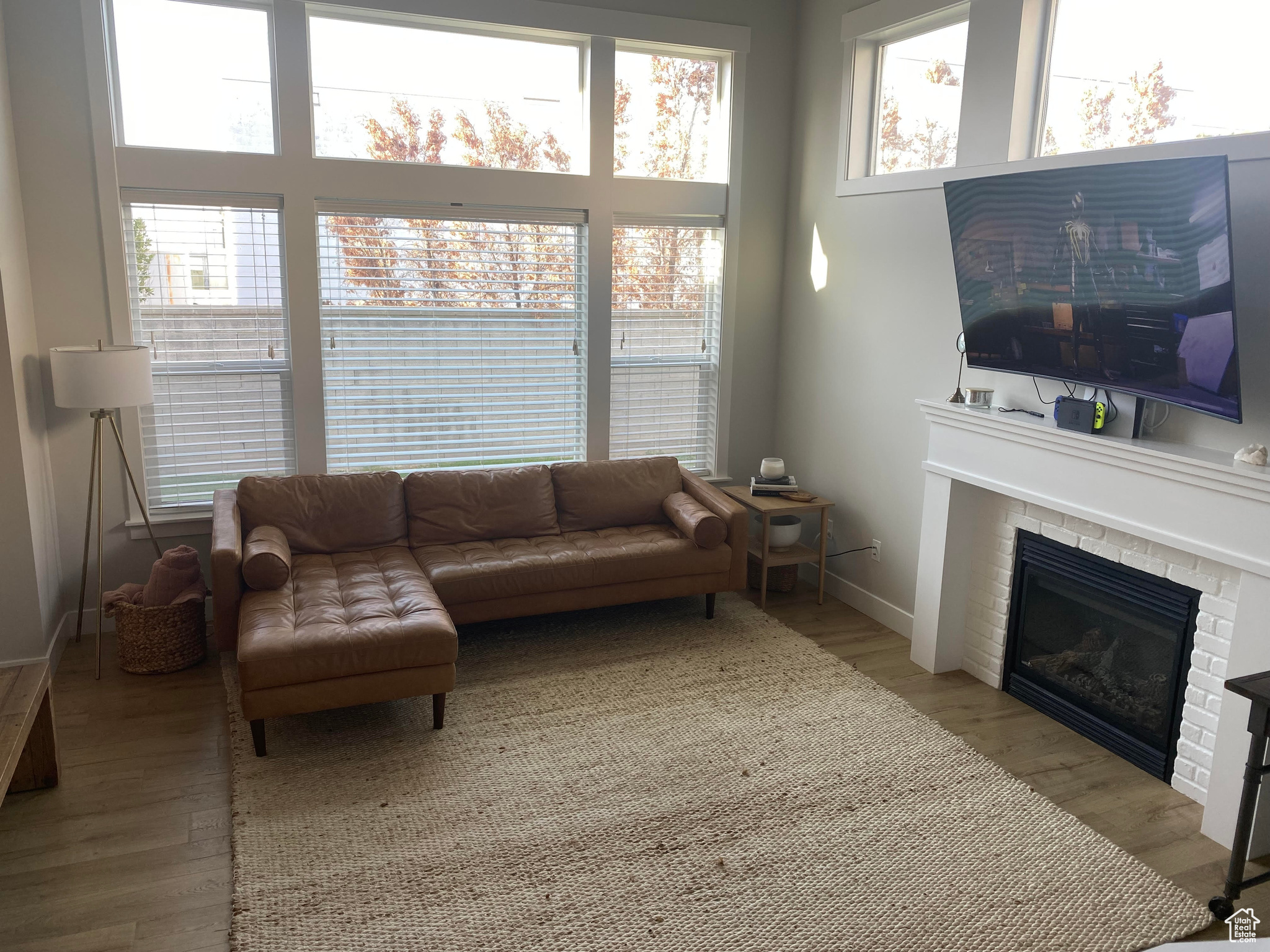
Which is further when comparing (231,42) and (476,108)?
(476,108)

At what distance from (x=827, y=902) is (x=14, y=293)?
3.75m

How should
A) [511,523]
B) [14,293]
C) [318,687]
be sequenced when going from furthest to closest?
[511,523]
[14,293]
[318,687]

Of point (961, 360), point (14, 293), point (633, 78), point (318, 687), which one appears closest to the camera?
point (318, 687)

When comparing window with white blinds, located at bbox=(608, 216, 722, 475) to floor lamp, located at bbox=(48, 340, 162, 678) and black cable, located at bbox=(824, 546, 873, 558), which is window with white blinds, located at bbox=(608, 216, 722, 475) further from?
floor lamp, located at bbox=(48, 340, 162, 678)

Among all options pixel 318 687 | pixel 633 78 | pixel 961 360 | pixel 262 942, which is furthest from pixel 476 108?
pixel 262 942

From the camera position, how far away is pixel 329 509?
4.22 meters

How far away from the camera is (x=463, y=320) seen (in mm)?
4707

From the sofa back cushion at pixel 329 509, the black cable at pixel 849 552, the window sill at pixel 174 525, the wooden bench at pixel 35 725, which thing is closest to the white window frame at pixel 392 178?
the window sill at pixel 174 525

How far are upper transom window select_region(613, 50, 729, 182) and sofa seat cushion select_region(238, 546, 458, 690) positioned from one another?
262 cm

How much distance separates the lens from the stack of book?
4906mm

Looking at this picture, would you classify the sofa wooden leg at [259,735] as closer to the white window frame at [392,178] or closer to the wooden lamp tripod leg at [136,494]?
the wooden lamp tripod leg at [136,494]

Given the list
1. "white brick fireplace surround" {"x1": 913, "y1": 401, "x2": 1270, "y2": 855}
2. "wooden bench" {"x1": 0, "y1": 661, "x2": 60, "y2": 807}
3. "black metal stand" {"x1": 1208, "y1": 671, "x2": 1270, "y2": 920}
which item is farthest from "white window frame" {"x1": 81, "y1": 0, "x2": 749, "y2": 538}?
"black metal stand" {"x1": 1208, "y1": 671, "x2": 1270, "y2": 920}

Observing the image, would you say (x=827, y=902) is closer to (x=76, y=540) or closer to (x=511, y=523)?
(x=511, y=523)

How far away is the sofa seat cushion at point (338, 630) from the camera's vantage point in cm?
311
